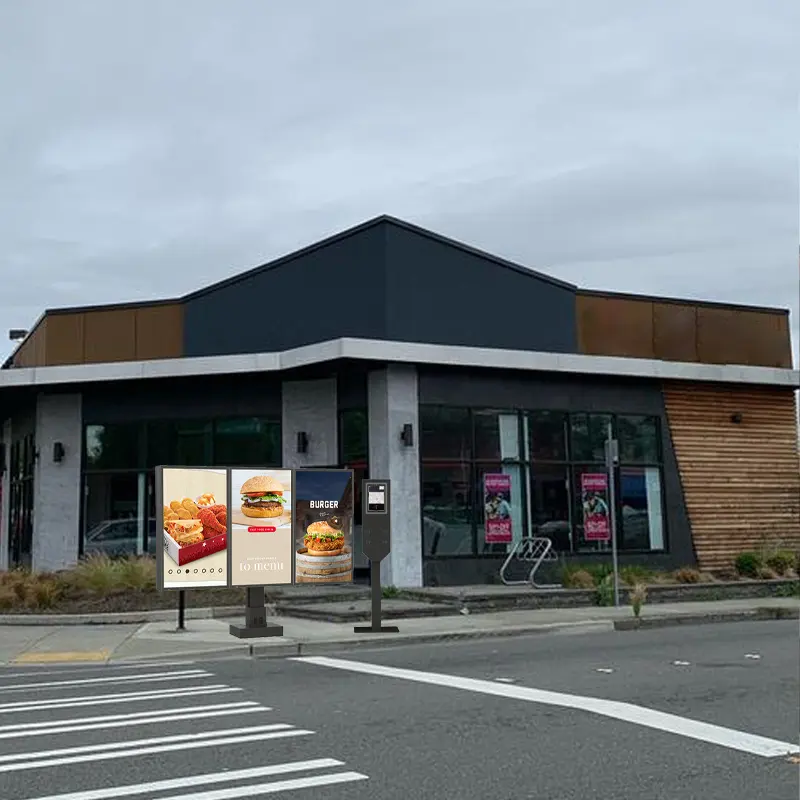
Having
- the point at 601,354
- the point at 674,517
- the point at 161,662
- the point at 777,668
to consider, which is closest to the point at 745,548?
the point at 674,517

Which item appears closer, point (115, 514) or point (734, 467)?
point (115, 514)

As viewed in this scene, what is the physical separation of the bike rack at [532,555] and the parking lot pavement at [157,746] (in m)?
9.85

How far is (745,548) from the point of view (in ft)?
77.3

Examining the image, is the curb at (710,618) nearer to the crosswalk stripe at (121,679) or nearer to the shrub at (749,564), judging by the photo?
the shrub at (749,564)

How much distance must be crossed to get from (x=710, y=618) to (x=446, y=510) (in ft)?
17.7

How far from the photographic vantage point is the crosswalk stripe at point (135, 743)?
24.6 ft

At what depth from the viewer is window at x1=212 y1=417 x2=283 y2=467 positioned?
22078 mm

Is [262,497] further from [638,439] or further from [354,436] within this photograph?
[638,439]

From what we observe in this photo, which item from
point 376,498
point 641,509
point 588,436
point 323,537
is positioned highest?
point 588,436

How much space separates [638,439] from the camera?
2311 centimetres

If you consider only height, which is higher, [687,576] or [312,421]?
[312,421]

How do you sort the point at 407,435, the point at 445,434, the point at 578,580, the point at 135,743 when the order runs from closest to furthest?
the point at 135,743
the point at 407,435
the point at 578,580
the point at 445,434

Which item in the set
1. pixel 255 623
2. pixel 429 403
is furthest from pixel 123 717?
pixel 429 403

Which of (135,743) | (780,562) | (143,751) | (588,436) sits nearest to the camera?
(143,751)
